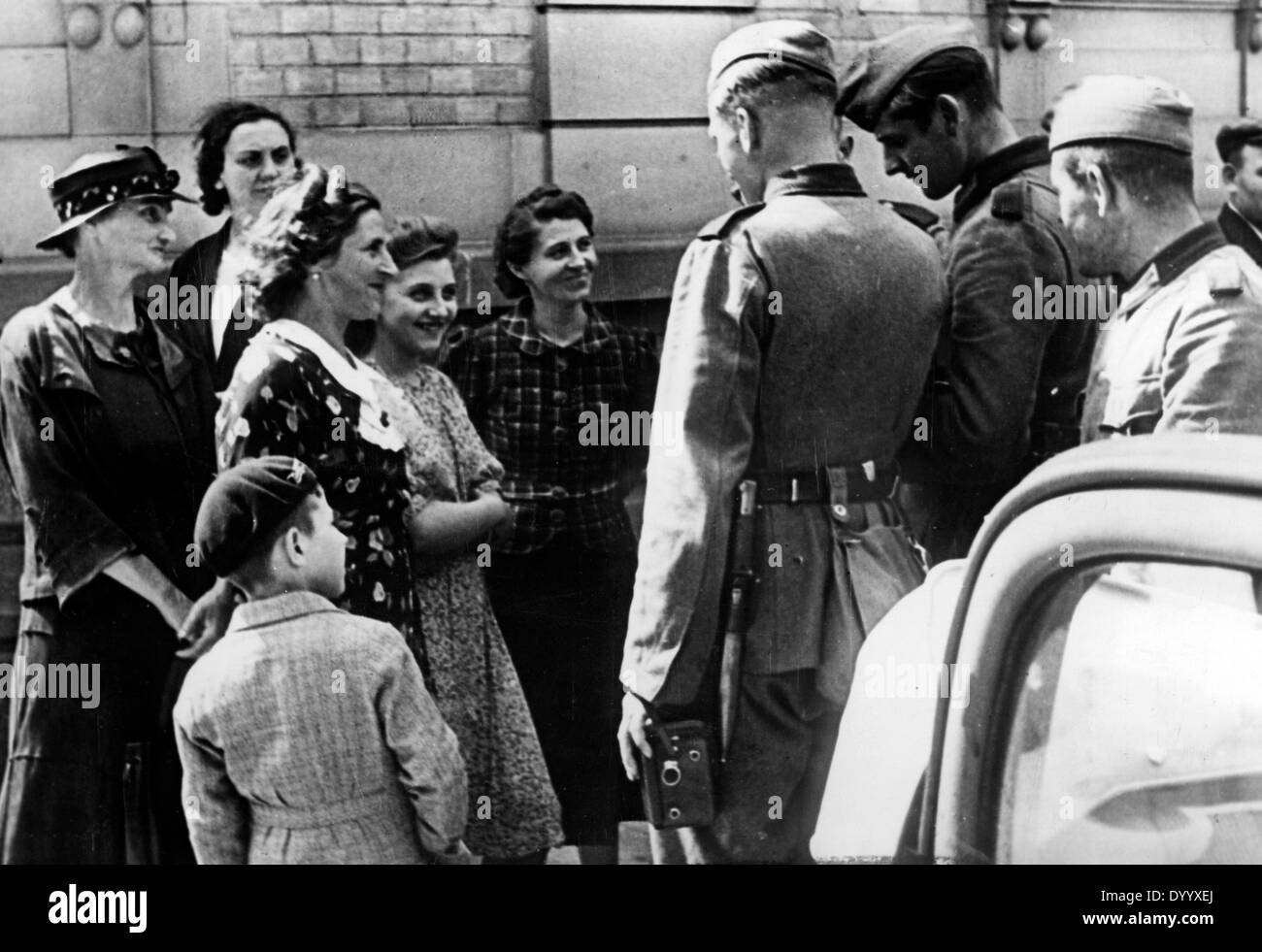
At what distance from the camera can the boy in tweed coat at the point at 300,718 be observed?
14.4 feet

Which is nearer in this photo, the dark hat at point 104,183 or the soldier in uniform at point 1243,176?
the dark hat at point 104,183

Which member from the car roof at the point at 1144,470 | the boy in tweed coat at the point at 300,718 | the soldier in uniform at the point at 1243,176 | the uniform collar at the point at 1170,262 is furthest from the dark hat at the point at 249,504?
the soldier in uniform at the point at 1243,176

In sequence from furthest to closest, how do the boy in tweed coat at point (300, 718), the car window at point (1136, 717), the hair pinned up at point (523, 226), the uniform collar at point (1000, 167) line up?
the uniform collar at point (1000, 167)
the hair pinned up at point (523, 226)
the boy in tweed coat at point (300, 718)
the car window at point (1136, 717)

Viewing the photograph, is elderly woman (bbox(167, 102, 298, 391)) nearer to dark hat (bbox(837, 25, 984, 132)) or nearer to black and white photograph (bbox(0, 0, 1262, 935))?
black and white photograph (bbox(0, 0, 1262, 935))

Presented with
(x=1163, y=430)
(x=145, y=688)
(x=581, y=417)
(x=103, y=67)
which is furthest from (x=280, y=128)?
(x=1163, y=430)

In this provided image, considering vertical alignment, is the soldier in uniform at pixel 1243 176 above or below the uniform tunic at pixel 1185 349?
above

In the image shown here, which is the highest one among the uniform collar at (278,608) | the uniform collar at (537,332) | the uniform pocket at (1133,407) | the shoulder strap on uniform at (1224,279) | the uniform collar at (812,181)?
the uniform collar at (812,181)

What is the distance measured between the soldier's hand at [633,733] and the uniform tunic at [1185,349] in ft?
4.32

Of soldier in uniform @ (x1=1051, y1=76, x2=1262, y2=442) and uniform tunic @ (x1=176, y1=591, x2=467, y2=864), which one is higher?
soldier in uniform @ (x1=1051, y1=76, x2=1262, y2=442)

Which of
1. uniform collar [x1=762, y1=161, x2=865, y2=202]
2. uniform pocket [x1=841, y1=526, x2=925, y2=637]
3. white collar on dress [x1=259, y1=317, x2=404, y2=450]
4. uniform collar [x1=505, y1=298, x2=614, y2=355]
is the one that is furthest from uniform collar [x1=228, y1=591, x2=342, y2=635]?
uniform collar [x1=762, y1=161, x2=865, y2=202]

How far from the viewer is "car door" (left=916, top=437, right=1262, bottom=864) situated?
2881 millimetres

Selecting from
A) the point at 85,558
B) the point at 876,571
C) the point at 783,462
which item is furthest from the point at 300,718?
the point at 876,571

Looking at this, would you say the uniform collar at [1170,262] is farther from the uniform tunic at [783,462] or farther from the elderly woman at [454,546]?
the elderly woman at [454,546]

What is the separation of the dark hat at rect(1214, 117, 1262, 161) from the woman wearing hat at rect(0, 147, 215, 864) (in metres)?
2.63
